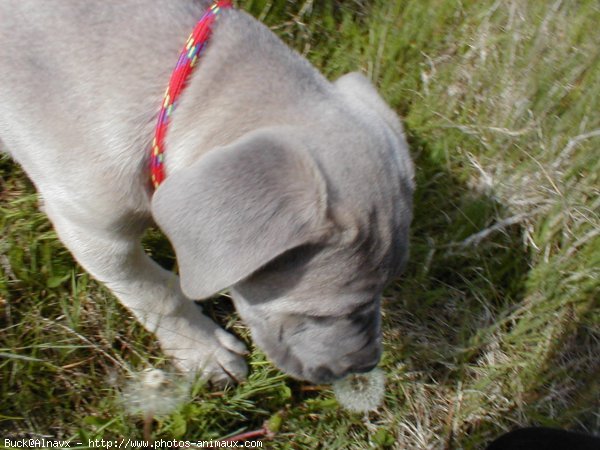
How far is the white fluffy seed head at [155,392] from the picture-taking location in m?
3.10

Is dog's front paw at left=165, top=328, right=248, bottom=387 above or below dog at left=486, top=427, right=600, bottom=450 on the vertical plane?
above

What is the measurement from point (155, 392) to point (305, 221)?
1.47 meters

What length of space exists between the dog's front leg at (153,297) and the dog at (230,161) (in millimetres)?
20

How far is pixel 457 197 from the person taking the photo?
3920mm

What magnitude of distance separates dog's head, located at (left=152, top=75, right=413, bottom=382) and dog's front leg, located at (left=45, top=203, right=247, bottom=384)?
55 cm

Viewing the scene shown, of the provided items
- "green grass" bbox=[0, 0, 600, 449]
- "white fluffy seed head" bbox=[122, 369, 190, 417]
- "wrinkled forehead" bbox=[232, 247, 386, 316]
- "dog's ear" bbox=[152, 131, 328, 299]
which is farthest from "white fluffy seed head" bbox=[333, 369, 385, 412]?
"dog's ear" bbox=[152, 131, 328, 299]

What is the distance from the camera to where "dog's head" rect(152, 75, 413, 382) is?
1.99 metres

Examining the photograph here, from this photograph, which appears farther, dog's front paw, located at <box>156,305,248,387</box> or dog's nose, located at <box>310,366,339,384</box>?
dog's front paw, located at <box>156,305,248,387</box>

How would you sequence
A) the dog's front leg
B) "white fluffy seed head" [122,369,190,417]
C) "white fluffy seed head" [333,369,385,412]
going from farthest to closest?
"white fluffy seed head" [333,369,385,412] < "white fluffy seed head" [122,369,190,417] < the dog's front leg

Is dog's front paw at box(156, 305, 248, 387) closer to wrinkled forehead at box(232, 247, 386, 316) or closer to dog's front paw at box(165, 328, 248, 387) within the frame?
dog's front paw at box(165, 328, 248, 387)

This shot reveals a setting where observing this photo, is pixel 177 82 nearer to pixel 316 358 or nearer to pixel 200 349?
pixel 316 358

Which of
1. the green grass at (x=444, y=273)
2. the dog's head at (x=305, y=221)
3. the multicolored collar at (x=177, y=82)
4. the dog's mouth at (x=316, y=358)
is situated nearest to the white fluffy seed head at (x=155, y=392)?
the green grass at (x=444, y=273)

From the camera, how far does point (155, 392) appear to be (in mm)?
3148

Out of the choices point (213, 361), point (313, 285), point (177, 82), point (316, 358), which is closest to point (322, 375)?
point (316, 358)
